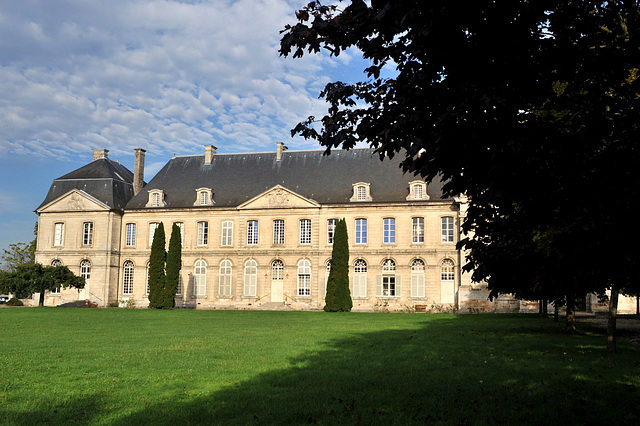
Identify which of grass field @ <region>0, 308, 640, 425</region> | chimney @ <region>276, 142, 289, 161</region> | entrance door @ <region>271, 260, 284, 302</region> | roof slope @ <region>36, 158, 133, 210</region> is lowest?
grass field @ <region>0, 308, 640, 425</region>

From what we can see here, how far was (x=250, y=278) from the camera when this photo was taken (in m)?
43.0

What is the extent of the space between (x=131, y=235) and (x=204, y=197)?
6542 mm

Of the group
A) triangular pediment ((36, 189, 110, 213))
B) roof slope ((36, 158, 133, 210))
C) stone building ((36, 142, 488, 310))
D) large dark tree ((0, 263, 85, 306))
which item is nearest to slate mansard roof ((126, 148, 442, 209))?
stone building ((36, 142, 488, 310))

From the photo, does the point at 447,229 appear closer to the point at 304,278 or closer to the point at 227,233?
the point at 304,278

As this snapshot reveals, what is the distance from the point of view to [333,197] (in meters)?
42.2

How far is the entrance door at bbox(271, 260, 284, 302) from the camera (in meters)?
42.5

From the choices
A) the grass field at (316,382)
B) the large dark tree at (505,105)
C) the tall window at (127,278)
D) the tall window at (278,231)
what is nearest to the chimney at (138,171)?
the tall window at (127,278)

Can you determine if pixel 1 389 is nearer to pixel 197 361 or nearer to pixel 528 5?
pixel 197 361

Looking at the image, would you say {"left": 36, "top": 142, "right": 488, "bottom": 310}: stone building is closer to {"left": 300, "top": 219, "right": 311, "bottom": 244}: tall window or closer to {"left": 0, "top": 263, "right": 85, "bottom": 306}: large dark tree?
{"left": 300, "top": 219, "right": 311, "bottom": 244}: tall window

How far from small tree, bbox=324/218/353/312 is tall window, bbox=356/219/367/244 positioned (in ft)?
6.54

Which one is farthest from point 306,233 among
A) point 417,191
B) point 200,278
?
point 200,278

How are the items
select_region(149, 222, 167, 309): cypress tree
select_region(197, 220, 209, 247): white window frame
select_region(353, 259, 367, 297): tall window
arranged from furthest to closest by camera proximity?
select_region(197, 220, 209, 247): white window frame → select_region(353, 259, 367, 297): tall window → select_region(149, 222, 167, 309): cypress tree

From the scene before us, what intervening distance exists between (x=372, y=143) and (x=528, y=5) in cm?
191

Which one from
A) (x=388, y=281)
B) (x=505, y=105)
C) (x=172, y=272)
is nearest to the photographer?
(x=505, y=105)
